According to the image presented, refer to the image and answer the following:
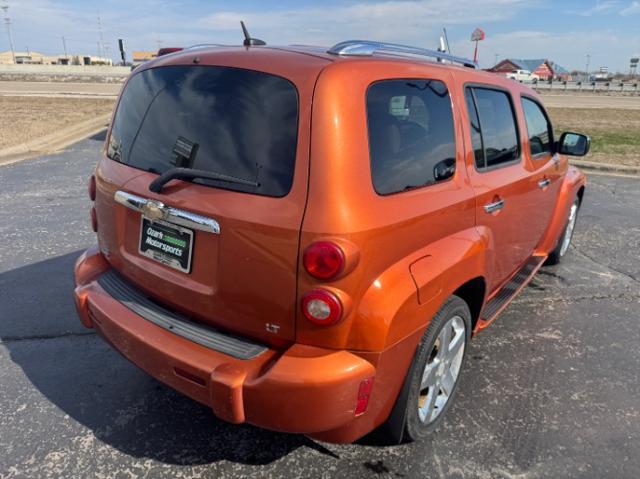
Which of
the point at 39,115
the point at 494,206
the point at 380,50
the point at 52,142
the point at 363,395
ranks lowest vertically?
the point at 39,115

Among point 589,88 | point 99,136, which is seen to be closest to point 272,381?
point 99,136

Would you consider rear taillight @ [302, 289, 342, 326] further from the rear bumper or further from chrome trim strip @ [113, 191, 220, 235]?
chrome trim strip @ [113, 191, 220, 235]

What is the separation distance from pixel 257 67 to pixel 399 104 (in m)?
0.65

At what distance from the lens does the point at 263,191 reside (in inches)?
79.3

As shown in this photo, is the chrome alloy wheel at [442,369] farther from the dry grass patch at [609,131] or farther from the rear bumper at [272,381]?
the dry grass patch at [609,131]

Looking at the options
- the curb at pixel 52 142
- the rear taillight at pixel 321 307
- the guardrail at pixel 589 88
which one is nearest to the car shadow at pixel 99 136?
the curb at pixel 52 142

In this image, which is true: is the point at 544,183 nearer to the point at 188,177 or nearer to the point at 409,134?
the point at 409,134

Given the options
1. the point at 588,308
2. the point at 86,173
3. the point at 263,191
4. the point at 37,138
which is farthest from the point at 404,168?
the point at 37,138

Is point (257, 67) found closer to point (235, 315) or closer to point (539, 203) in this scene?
point (235, 315)

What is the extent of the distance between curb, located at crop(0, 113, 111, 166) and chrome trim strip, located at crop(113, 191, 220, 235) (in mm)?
8631

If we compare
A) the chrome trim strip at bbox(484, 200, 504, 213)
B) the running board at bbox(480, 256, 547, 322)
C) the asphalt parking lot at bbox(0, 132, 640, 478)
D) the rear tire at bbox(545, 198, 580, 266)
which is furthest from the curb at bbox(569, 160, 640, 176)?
the chrome trim strip at bbox(484, 200, 504, 213)

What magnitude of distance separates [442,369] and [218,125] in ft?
5.43

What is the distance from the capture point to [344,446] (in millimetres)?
2570

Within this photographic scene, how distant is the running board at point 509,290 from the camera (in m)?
3.18
